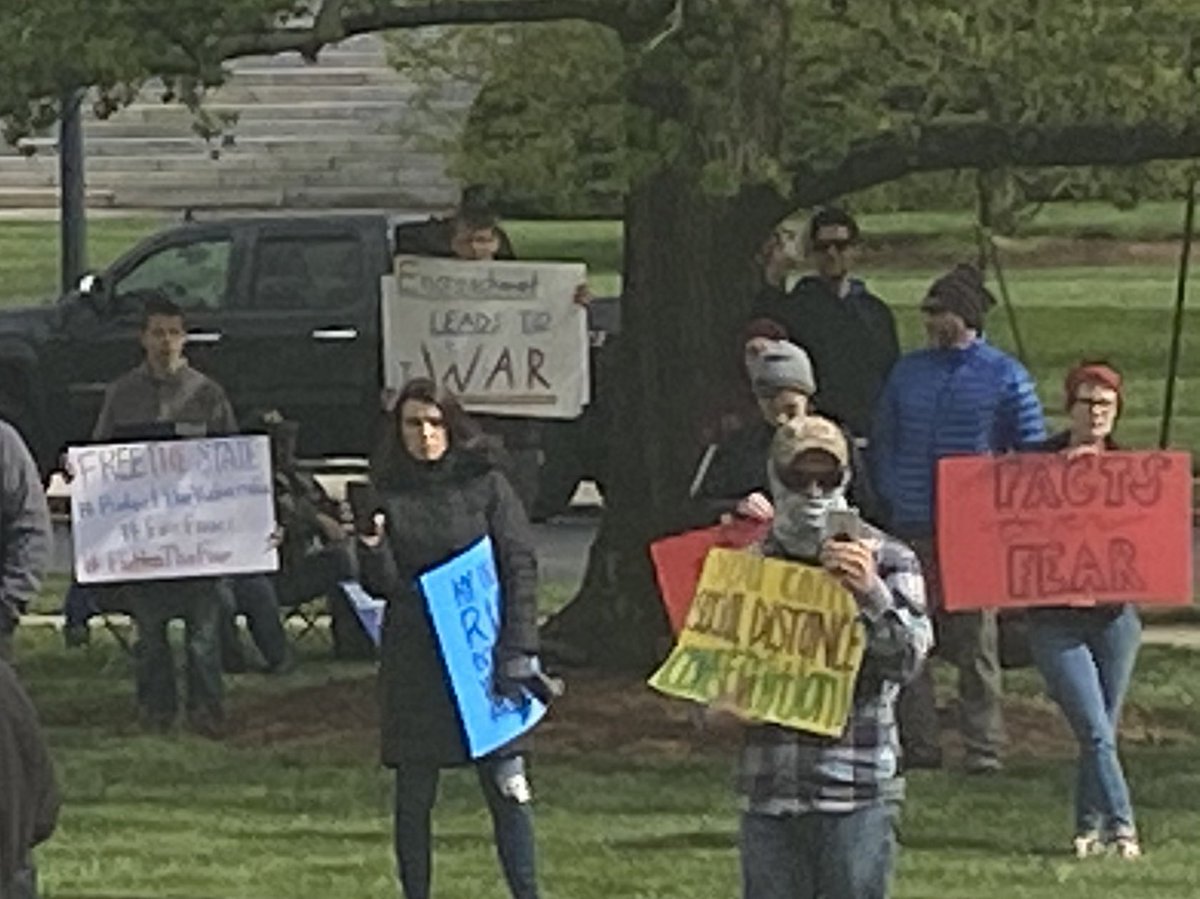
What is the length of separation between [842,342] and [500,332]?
1.47 m

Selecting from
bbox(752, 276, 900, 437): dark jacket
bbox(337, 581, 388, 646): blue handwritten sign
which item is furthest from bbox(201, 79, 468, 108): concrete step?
bbox(752, 276, 900, 437): dark jacket

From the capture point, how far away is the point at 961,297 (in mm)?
13906

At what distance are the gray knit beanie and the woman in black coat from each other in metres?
1.02

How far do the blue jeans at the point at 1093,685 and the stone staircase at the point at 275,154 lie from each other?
94.4ft

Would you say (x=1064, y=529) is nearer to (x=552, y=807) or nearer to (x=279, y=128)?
(x=552, y=807)

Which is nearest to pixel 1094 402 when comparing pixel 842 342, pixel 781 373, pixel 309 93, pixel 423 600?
pixel 781 373

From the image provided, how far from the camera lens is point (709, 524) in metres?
14.5

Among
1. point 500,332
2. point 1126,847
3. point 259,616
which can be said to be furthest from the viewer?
point 259,616

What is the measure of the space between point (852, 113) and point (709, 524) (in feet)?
5.85

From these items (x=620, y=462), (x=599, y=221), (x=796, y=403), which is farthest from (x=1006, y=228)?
(x=599, y=221)

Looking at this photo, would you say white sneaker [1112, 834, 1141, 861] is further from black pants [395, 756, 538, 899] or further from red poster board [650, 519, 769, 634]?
black pants [395, 756, 538, 899]

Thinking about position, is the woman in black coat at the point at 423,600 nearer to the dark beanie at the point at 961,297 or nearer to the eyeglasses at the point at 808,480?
the eyeglasses at the point at 808,480

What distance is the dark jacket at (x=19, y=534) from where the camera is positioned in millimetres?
11008

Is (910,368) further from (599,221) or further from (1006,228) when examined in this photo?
(599,221)
